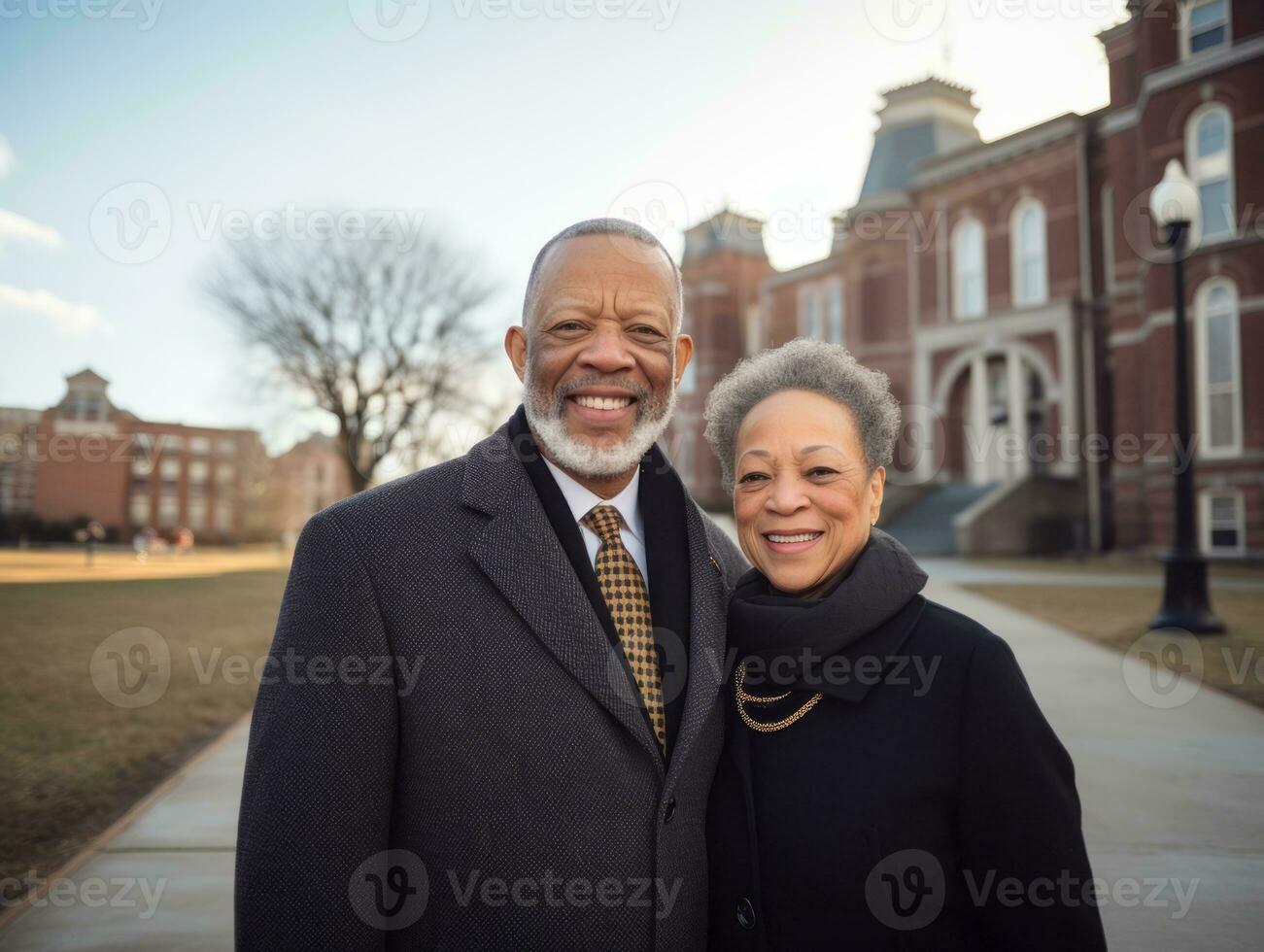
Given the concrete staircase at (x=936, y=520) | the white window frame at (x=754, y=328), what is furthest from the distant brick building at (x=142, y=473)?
the concrete staircase at (x=936, y=520)

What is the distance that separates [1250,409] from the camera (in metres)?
19.5

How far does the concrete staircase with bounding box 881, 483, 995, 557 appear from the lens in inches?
909

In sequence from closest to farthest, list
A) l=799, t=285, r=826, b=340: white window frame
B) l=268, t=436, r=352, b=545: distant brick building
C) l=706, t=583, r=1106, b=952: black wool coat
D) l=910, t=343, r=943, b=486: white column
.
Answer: l=706, t=583, r=1106, b=952: black wool coat < l=910, t=343, r=943, b=486: white column < l=799, t=285, r=826, b=340: white window frame < l=268, t=436, r=352, b=545: distant brick building

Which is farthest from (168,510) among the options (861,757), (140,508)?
(861,757)

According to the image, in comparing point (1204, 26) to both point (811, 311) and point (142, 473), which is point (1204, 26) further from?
point (142, 473)

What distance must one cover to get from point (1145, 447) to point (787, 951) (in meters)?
24.3

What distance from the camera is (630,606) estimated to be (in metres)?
2.29

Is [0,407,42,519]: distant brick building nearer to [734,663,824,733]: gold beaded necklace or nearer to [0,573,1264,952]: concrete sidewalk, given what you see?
[0,573,1264,952]: concrete sidewalk

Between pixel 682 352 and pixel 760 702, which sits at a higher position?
pixel 682 352

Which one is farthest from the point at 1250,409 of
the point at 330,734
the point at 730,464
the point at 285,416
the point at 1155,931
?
the point at 285,416

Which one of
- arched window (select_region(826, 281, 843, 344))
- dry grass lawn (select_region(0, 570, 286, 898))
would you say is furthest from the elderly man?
arched window (select_region(826, 281, 843, 344))

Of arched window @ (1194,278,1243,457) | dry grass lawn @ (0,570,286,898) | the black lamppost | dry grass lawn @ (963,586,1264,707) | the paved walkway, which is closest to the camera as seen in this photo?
dry grass lawn @ (0,570,286,898)

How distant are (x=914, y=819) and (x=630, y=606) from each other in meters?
0.86

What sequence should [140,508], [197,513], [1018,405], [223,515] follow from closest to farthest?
[1018,405] < [140,508] < [197,513] < [223,515]
